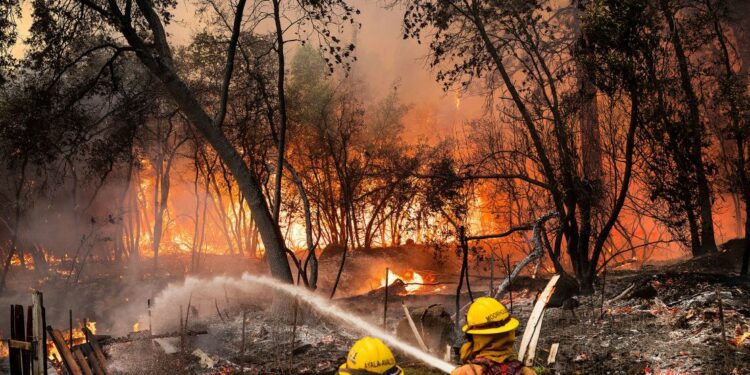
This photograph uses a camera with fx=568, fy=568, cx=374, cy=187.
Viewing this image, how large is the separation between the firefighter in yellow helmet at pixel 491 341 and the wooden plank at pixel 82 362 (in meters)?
6.39

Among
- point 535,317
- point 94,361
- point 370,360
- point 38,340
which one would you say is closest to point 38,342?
point 38,340

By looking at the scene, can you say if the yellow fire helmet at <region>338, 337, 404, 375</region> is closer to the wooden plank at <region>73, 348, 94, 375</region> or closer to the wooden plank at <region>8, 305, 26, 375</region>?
the wooden plank at <region>8, 305, 26, 375</region>

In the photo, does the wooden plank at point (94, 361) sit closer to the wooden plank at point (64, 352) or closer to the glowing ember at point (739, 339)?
the wooden plank at point (64, 352)

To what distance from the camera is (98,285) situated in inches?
1062

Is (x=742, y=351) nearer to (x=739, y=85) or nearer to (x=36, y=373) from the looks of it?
(x=739, y=85)

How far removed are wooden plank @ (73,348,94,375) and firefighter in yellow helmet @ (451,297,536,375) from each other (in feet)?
21.0

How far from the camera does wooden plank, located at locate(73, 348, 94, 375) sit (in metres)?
8.13

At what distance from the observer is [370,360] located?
3.72 meters

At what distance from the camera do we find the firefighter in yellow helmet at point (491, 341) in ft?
12.8

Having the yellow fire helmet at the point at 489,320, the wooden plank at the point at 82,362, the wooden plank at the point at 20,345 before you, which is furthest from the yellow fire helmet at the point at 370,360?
the wooden plank at the point at 82,362

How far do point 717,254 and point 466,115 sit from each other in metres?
27.7

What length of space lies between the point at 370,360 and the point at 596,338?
25.1ft

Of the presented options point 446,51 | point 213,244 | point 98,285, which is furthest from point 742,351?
point 213,244

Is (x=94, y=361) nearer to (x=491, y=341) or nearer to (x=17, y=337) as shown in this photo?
(x=17, y=337)
